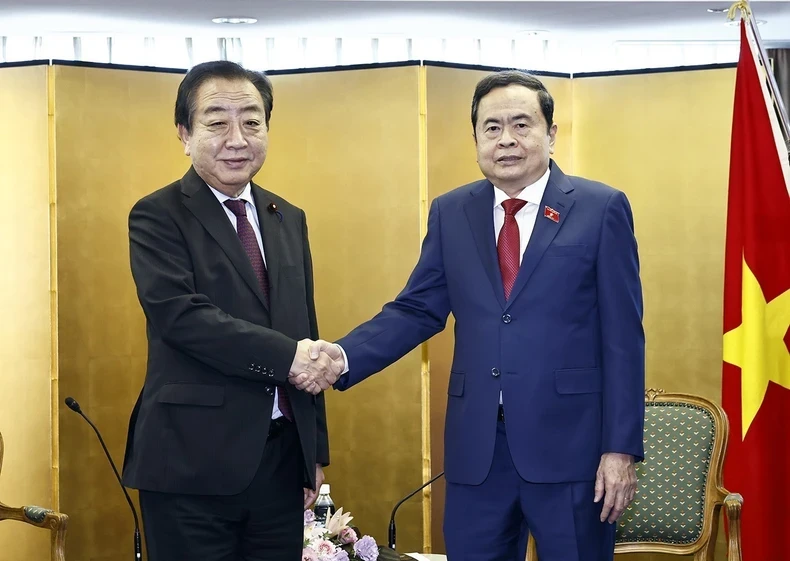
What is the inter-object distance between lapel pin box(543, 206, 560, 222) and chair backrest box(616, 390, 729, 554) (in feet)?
4.78

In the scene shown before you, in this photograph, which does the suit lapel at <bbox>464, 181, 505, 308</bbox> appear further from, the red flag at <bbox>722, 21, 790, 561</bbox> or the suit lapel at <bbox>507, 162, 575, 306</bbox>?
the red flag at <bbox>722, 21, 790, 561</bbox>

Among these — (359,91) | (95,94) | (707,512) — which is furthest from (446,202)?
(95,94)

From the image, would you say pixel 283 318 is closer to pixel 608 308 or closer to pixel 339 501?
pixel 608 308

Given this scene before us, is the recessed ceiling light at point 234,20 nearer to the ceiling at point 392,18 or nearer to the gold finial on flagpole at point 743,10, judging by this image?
the ceiling at point 392,18

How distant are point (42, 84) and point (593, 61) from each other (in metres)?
2.91

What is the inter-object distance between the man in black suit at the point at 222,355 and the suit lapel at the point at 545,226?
1.98ft

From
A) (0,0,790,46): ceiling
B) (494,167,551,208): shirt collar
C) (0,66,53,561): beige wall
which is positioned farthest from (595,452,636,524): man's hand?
(0,66,53,561): beige wall

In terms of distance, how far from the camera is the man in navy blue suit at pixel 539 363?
112 inches

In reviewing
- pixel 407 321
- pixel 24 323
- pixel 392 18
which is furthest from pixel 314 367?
pixel 392 18

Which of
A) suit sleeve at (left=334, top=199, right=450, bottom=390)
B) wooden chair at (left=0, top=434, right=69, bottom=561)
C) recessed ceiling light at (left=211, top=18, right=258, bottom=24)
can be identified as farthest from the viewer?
recessed ceiling light at (left=211, top=18, right=258, bottom=24)

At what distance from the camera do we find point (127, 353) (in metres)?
5.13

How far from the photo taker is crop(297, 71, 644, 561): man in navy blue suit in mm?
2838

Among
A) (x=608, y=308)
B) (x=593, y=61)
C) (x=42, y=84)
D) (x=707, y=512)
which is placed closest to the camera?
→ (x=608, y=308)

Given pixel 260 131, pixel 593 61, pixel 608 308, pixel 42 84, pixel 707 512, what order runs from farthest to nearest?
1. pixel 593 61
2. pixel 42 84
3. pixel 707 512
4. pixel 260 131
5. pixel 608 308
